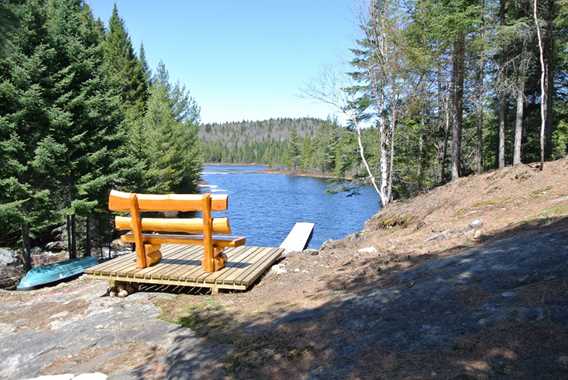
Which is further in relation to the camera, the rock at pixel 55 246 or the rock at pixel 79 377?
the rock at pixel 55 246

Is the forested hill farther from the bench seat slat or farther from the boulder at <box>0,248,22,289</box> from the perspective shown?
the bench seat slat

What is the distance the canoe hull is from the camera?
36.2ft

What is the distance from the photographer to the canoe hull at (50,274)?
11.0 meters

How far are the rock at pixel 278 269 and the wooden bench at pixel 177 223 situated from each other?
0.96 meters

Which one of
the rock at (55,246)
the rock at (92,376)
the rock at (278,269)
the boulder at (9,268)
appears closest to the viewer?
the rock at (92,376)

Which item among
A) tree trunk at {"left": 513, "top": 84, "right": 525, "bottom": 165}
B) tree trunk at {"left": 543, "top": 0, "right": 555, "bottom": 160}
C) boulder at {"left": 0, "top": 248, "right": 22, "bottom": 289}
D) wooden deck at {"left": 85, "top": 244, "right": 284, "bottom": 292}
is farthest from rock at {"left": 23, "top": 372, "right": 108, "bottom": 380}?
tree trunk at {"left": 543, "top": 0, "right": 555, "bottom": 160}

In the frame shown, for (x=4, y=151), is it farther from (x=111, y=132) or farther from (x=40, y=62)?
(x=111, y=132)

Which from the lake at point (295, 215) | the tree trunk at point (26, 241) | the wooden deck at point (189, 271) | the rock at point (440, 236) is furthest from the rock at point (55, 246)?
the rock at point (440, 236)

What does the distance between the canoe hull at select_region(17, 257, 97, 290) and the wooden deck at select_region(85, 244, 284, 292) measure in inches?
216

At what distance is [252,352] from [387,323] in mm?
1355

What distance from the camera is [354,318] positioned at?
13.2 ft

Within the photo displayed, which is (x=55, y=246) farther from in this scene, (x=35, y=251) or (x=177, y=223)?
(x=177, y=223)

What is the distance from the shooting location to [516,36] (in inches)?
523

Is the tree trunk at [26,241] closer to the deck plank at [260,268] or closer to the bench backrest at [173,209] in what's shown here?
the bench backrest at [173,209]
